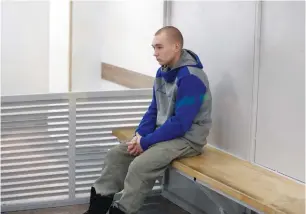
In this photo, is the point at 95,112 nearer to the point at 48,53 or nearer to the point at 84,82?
the point at 84,82

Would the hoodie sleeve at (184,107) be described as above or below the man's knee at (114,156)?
above

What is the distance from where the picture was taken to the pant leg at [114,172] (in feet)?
9.73

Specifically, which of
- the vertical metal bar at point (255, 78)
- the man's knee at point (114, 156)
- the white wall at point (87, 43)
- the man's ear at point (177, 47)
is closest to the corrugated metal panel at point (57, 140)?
the white wall at point (87, 43)

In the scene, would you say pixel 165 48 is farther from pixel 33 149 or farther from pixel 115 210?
pixel 33 149

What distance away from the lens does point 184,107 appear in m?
2.75

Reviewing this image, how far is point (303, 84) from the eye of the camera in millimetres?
2428

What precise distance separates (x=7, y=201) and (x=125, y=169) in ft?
2.54

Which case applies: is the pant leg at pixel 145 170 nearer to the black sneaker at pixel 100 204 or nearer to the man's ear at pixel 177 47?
the black sneaker at pixel 100 204

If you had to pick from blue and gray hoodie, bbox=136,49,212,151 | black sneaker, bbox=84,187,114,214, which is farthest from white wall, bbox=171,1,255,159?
black sneaker, bbox=84,187,114,214

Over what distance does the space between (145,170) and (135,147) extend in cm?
21

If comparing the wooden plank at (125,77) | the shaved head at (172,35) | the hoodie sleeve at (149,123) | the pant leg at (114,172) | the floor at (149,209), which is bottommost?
the floor at (149,209)

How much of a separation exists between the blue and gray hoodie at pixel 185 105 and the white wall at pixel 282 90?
0.28 m

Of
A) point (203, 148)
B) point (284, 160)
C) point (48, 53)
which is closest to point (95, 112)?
point (48, 53)

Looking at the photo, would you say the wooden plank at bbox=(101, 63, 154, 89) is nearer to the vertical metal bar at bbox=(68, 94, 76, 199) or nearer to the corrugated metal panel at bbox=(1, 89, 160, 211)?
the corrugated metal panel at bbox=(1, 89, 160, 211)
